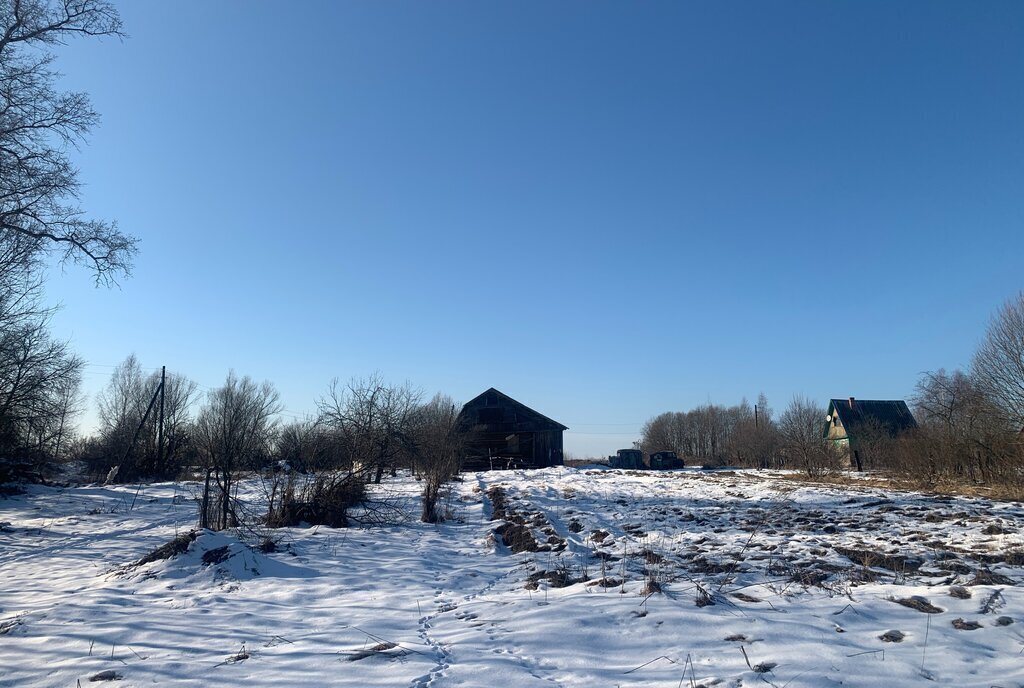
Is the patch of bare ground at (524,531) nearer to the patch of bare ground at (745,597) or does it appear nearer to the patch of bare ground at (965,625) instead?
the patch of bare ground at (745,597)

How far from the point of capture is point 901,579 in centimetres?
633

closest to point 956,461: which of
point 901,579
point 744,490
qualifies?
point 744,490

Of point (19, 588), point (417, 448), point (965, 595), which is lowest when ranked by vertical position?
point (19, 588)

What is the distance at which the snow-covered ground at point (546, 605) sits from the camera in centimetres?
438

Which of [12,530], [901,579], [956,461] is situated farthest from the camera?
[956,461]

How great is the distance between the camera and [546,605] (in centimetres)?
610

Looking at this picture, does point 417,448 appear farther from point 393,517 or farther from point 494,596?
point 494,596

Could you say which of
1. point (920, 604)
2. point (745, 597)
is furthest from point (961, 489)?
point (745, 597)

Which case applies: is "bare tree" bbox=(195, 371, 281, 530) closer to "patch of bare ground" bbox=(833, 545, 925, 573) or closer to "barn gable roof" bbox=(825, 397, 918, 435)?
"patch of bare ground" bbox=(833, 545, 925, 573)

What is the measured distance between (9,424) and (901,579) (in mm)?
22887

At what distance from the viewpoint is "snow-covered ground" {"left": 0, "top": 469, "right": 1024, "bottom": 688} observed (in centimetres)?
438

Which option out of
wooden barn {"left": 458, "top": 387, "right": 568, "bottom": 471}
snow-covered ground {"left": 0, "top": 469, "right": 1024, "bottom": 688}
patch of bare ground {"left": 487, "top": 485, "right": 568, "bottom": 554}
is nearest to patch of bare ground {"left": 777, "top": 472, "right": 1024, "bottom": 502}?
snow-covered ground {"left": 0, "top": 469, "right": 1024, "bottom": 688}

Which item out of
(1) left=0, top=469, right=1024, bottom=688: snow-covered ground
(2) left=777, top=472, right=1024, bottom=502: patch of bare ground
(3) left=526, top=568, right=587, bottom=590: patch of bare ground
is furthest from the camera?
(2) left=777, top=472, right=1024, bottom=502: patch of bare ground

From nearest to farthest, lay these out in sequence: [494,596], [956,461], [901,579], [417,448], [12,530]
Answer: [901,579]
[494,596]
[12,530]
[956,461]
[417,448]
